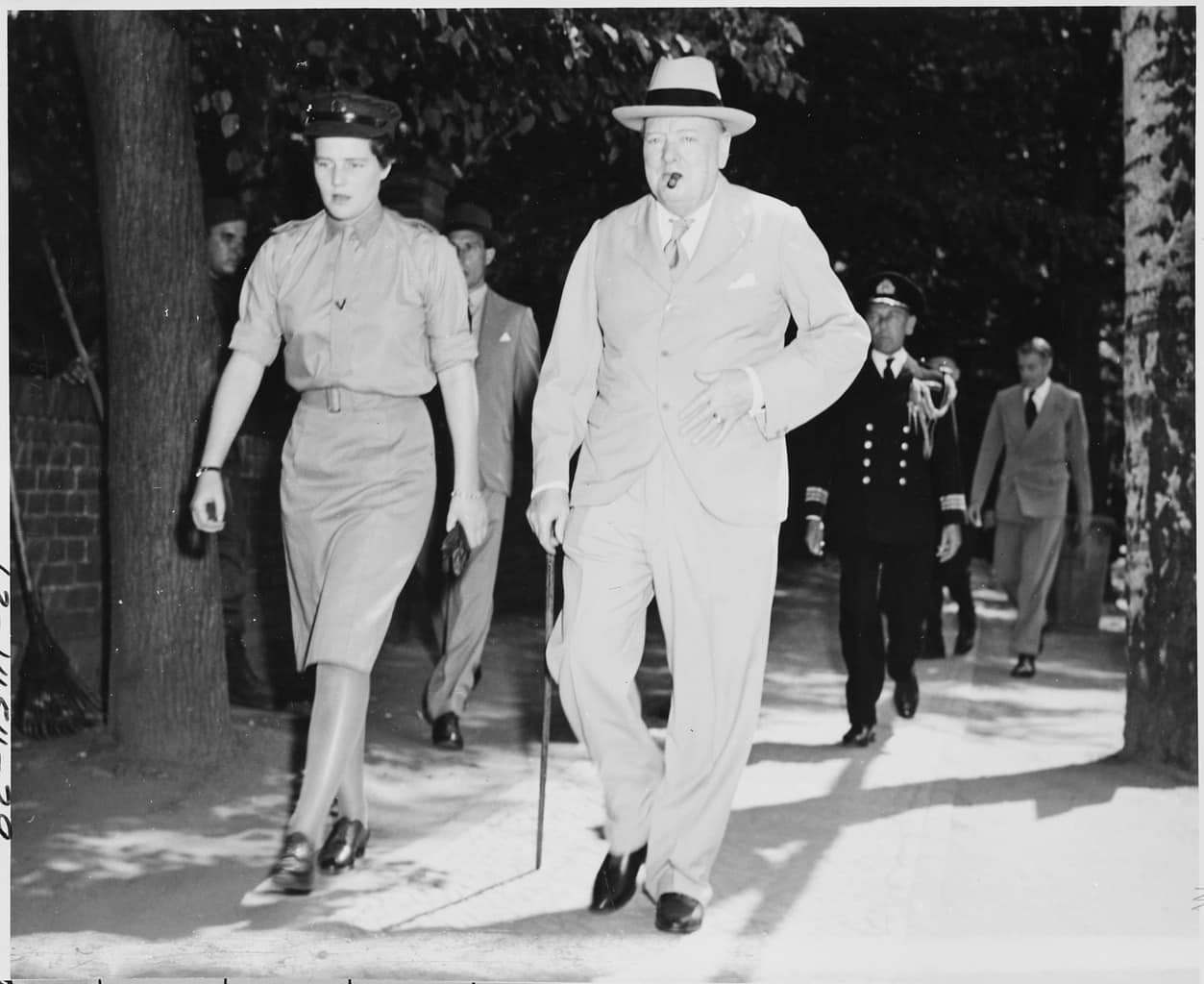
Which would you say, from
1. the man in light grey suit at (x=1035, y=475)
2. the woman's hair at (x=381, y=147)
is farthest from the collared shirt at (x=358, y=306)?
the man in light grey suit at (x=1035, y=475)

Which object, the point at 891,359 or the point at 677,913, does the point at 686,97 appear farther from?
the point at 891,359

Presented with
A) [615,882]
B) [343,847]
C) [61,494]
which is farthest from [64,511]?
[615,882]

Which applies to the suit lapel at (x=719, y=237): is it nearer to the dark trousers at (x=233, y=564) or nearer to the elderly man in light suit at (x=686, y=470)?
the elderly man in light suit at (x=686, y=470)

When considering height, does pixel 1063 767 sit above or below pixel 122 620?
below

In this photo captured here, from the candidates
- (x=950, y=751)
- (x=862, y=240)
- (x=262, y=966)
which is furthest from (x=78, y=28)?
(x=862, y=240)

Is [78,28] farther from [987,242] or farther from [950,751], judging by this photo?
[987,242]

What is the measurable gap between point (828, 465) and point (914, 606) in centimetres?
84

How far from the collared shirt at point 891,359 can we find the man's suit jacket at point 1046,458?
7.97ft

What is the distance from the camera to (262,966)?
4426mm

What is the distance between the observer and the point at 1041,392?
9.84m

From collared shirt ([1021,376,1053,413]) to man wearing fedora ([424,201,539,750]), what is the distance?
Result: 402 cm

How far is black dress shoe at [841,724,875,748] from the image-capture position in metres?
Answer: 7.46

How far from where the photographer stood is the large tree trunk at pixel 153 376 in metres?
6.19

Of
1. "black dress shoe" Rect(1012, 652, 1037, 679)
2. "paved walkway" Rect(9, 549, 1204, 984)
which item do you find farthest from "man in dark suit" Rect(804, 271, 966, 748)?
"black dress shoe" Rect(1012, 652, 1037, 679)
